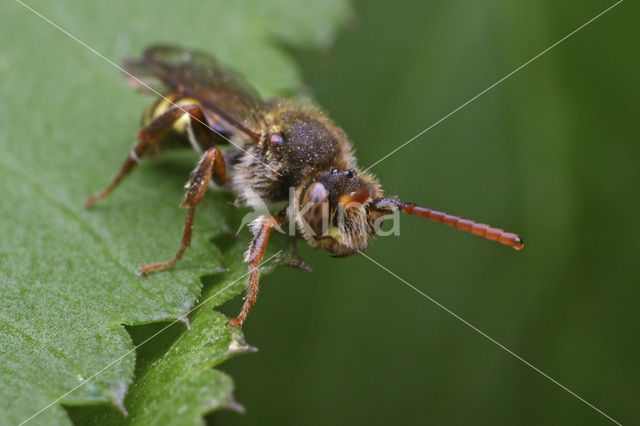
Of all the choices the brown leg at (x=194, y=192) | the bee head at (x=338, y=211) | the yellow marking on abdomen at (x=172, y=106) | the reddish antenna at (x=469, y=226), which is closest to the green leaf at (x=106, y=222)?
the brown leg at (x=194, y=192)

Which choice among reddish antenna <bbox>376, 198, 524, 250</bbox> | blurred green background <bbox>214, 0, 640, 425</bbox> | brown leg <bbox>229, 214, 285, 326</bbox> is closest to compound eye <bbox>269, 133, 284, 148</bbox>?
brown leg <bbox>229, 214, 285, 326</bbox>

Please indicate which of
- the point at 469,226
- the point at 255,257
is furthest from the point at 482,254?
the point at 255,257

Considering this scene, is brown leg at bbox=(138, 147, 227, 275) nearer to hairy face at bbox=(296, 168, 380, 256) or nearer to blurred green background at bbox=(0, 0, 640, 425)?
hairy face at bbox=(296, 168, 380, 256)

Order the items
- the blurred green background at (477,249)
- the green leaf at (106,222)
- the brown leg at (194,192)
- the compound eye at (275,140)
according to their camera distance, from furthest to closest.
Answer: the blurred green background at (477,249)
the compound eye at (275,140)
the brown leg at (194,192)
the green leaf at (106,222)

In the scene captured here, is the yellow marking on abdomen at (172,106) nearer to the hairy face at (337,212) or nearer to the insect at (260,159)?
the insect at (260,159)

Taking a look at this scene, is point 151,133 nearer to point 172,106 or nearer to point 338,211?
point 172,106

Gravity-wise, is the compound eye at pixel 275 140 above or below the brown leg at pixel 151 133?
above
